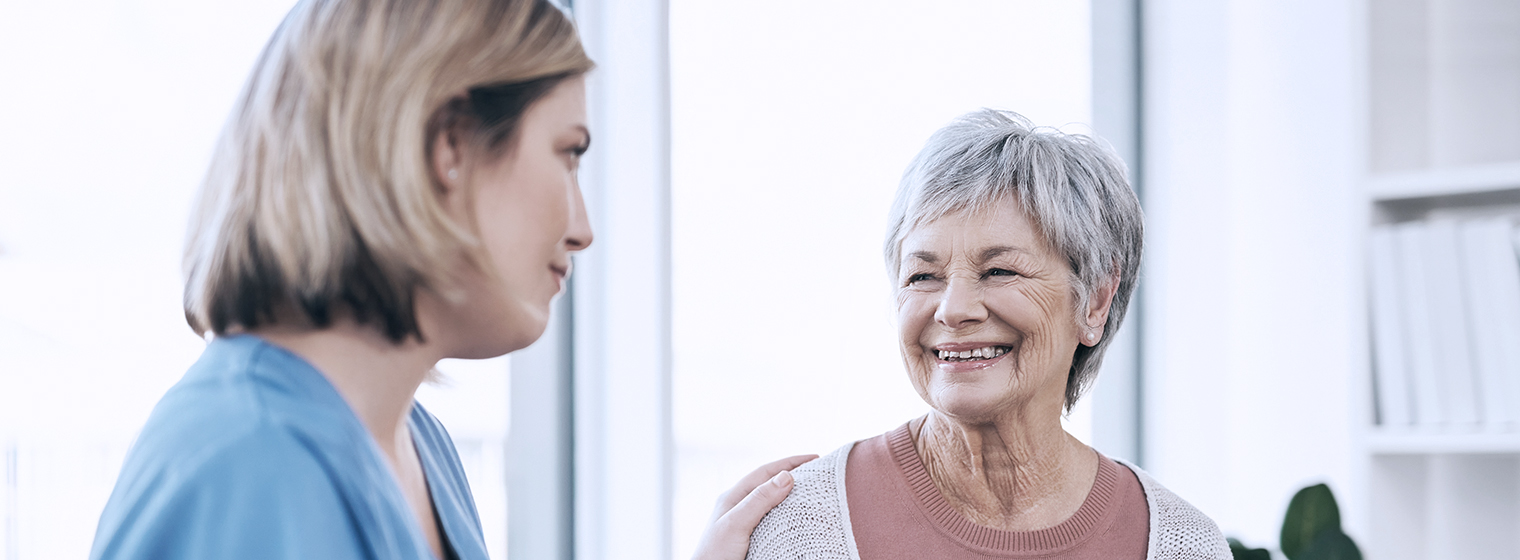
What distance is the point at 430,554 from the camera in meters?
0.69

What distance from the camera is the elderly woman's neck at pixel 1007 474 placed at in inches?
51.4

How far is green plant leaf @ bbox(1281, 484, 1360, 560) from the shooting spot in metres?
1.70

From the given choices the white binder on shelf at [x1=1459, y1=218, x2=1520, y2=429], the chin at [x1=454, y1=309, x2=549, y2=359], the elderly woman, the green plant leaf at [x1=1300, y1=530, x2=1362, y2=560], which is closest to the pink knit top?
the elderly woman

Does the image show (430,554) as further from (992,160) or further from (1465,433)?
(1465,433)

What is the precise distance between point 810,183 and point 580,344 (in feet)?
1.81

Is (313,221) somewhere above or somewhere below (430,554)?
above

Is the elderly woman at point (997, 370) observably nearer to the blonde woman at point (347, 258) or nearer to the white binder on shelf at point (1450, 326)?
the blonde woman at point (347, 258)

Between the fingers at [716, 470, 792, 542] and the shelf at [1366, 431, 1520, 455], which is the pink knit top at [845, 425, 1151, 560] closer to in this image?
the fingers at [716, 470, 792, 542]

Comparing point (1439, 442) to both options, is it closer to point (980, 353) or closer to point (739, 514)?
point (980, 353)

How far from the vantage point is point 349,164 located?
2.03ft

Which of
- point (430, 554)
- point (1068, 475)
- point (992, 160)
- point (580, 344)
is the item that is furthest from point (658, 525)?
point (430, 554)

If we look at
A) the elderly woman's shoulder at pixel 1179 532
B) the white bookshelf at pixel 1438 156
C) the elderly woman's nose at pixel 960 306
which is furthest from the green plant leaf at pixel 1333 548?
the elderly woman's nose at pixel 960 306

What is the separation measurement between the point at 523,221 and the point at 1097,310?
0.88m

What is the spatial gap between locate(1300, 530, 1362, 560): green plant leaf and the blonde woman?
1435 millimetres
